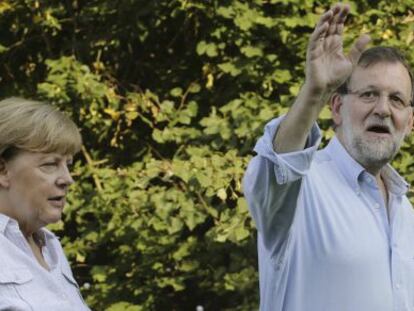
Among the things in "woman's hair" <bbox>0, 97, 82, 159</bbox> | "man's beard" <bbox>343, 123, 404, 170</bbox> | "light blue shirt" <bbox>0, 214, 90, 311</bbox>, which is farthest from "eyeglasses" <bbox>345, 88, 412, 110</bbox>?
"light blue shirt" <bbox>0, 214, 90, 311</bbox>

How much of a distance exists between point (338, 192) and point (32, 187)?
3.11 ft

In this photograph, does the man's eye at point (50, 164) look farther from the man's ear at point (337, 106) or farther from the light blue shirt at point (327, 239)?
the man's ear at point (337, 106)

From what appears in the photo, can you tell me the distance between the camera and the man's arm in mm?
2514

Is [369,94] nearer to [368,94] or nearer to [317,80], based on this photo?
[368,94]

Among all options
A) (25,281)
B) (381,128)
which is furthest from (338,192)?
(25,281)

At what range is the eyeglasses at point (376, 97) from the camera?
10.8 ft

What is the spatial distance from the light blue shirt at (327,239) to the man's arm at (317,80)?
46 mm

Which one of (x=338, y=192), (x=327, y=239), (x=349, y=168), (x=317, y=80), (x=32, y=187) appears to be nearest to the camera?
(x=317, y=80)

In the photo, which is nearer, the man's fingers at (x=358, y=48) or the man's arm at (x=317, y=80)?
the man's arm at (x=317, y=80)

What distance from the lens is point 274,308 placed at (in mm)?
2959

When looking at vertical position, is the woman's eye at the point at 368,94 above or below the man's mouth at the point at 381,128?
above

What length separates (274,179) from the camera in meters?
2.60

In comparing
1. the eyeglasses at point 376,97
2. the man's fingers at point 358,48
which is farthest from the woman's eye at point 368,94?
the man's fingers at point 358,48

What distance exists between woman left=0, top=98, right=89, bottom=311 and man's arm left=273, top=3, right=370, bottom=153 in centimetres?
62
